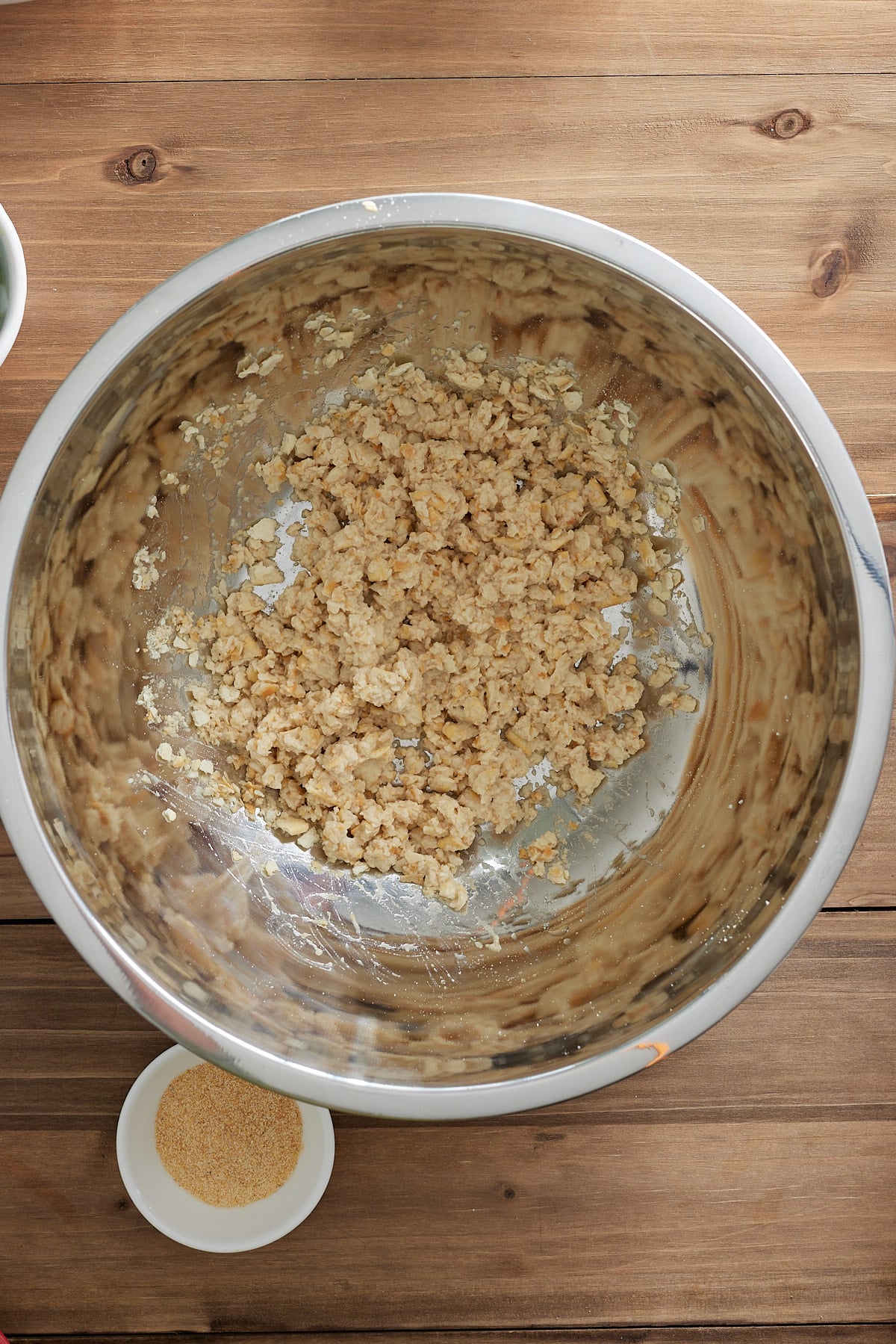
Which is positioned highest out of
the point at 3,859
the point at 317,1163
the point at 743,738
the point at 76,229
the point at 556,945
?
the point at 76,229

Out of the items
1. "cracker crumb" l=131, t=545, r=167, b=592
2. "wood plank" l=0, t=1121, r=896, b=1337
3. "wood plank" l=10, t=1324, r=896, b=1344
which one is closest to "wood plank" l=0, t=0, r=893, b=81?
"cracker crumb" l=131, t=545, r=167, b=592

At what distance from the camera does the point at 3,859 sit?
1294mm

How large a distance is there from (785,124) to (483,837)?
1140mm

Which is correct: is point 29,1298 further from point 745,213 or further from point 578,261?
point 745,213

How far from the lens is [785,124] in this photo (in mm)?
1312

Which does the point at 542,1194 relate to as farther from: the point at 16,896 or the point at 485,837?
the point at 16,896

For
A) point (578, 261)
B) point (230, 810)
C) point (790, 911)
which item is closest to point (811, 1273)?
point (790, 911)

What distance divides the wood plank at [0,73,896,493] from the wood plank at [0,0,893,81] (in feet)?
0.08

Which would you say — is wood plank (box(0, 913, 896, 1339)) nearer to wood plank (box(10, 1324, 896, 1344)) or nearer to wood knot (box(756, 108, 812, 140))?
wood plank (box(10, 1324, 896, 1344))

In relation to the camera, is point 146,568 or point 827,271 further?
point 827,271

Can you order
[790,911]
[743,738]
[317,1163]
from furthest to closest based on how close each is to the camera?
[317,1163]
[743,738]
[790,911]

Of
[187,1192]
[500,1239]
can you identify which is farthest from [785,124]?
[187,1192]

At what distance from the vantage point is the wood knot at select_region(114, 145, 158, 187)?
1.28m

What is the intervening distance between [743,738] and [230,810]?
72 centimetres
